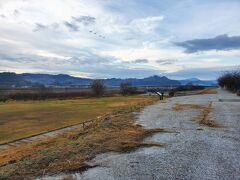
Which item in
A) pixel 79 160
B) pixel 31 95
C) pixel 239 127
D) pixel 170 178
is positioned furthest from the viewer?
pixel 31 95

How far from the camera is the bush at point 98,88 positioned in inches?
4104

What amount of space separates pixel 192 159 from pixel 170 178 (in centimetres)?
164

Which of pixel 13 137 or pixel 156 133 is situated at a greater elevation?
pixel 156 133

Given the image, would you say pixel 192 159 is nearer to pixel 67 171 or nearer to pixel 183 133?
pixel 67 171

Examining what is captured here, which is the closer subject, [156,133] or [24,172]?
[24,172]

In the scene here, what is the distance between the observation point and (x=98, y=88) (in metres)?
105

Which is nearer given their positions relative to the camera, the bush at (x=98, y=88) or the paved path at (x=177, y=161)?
the paved path at (x=177, y=161)

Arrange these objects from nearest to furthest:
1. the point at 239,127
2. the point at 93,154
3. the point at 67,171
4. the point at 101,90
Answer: the point at 67,171 → the point at 93,154 → the point at 239,127 → the point at 101,90

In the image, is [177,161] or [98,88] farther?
[98,88]

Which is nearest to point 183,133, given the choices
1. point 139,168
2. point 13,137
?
point 139,168

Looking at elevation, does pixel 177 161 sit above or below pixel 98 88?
above

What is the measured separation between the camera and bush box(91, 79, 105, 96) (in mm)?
104238

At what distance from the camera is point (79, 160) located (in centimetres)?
788

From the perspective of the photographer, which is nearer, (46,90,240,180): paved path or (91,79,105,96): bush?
(46,90,240,180): paved path
